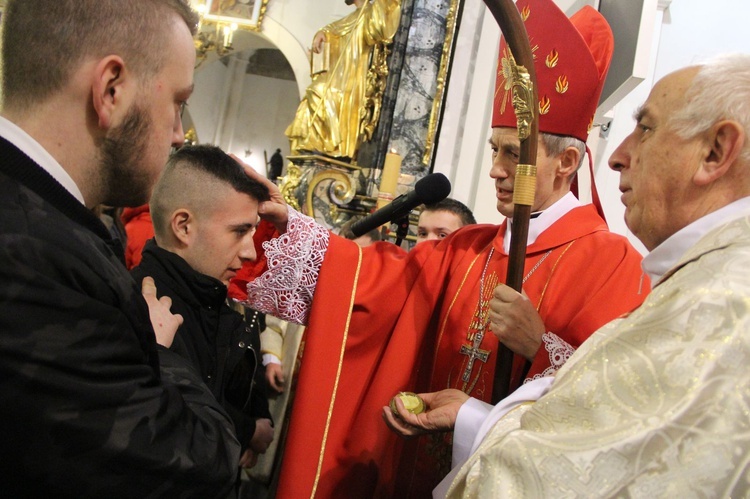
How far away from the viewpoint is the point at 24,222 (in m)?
0.98

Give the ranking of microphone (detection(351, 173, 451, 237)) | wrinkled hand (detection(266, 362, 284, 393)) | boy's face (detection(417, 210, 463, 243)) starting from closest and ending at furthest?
microphone (detection(351, 173, 451, 237)), wrinkled hand (detection(266, 362, 284, 393)), boy's face (detection(417, 210, 463, 243))

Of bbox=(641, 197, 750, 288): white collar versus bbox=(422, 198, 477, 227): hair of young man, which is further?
bbox=(422, 198, 477, 227): hair of young man

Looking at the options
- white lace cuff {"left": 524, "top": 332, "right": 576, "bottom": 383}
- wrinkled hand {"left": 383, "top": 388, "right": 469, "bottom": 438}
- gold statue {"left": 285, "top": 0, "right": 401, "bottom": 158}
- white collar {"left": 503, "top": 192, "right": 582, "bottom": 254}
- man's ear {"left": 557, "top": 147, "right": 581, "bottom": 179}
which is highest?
gold statue {"left": 285, "top": 0, "right": 401, "bottom": 158}

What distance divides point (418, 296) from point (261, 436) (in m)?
0.86

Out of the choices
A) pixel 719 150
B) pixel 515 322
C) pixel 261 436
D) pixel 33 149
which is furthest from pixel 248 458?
pixel 719 150

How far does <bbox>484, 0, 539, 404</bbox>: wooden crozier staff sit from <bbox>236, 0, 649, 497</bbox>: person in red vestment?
11.2 inches

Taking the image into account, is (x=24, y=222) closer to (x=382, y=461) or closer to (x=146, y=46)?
(x=146, y=46)

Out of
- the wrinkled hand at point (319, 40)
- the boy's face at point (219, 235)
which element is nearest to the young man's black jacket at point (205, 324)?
the boy's face at point (219, 235)

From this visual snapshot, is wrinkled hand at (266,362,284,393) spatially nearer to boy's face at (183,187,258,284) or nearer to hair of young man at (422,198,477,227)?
boy's face at (183,187,258,284)

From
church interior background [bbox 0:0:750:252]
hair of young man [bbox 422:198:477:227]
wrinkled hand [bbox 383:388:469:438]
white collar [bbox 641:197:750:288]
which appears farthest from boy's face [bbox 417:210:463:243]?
white collar [bbox 641:197:750:288]

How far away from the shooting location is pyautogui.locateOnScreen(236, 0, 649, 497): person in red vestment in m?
2.16

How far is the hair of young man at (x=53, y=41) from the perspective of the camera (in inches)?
43.1

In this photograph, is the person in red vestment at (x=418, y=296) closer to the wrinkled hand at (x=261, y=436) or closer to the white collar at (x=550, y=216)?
the white collar at (x=550, y=216)

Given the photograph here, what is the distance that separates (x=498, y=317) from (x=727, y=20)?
405 centimetres
